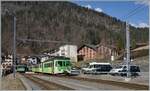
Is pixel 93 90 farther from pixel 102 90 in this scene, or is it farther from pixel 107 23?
pixel 107 23

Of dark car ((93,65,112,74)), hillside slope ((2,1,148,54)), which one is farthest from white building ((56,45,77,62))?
dark car ((93,65,112,74))

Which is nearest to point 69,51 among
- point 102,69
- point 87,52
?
point 87,52

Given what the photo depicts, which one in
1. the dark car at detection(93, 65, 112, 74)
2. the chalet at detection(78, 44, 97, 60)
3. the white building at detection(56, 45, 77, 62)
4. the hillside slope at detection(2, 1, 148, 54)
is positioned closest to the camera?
the dark car at detection(93, 65, 112, 74)

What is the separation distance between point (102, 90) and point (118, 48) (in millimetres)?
96846

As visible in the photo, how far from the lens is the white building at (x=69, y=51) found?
120944 mm

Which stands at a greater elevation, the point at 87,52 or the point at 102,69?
the point at 87,52

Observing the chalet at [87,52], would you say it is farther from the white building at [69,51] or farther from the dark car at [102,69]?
the dark car at [102,69]

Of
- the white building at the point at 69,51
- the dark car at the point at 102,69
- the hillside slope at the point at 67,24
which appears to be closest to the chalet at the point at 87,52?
the hillside slope at the point at 67,24

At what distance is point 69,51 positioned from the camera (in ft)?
395

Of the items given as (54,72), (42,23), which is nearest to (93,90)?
(54,72)

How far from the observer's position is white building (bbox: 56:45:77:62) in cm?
12094

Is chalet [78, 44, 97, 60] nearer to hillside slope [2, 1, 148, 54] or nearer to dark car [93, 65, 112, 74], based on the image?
hillside slope [2, 1, 148, 54]

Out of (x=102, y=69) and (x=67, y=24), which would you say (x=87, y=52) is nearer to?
(x=67, y=24)

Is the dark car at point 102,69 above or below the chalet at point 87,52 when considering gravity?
below
